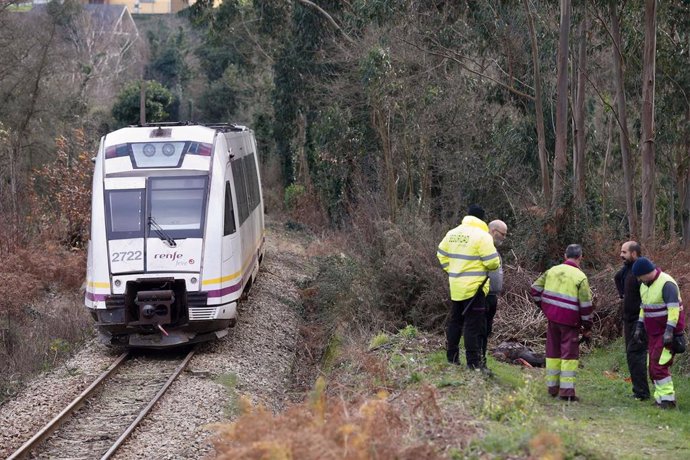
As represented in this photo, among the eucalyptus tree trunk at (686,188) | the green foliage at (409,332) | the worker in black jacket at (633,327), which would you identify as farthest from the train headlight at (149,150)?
the eucalyptus tree trunk at (686,188)

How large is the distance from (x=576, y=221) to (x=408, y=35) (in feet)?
33.3

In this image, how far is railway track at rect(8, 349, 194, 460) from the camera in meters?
10.3

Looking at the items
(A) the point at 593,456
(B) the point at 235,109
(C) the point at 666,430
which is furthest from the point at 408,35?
(B) the point at 235,109

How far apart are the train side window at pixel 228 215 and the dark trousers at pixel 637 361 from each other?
6511 mm

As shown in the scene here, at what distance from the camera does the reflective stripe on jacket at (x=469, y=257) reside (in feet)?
35.2

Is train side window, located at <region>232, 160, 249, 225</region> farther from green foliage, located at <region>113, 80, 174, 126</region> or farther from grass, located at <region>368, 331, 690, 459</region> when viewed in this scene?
green foliage, located at <region>113, 80, 174, 126</region>

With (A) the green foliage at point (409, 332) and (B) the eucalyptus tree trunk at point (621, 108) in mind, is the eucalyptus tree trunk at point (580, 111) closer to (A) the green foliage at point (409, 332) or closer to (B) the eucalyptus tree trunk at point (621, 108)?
(B) the eucalyptus tree trunk at point (621, 108)

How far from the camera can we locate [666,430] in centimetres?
917

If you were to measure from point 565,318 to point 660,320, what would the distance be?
94 centimetres

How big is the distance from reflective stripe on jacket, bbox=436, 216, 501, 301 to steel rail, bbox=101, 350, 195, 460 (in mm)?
3774

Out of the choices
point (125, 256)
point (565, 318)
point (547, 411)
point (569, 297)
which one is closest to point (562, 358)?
point (565, 318)

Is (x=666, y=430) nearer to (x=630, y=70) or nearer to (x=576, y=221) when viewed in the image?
(x=576, y=221)

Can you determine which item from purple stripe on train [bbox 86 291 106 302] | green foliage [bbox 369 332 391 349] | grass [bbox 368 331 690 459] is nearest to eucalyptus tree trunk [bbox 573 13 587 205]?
green foliage [bbox 369 332 391 349]

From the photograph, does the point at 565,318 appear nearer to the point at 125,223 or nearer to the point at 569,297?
the point at 569,297
